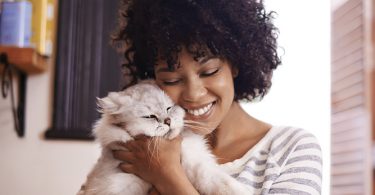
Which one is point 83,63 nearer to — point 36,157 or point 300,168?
point 36,157

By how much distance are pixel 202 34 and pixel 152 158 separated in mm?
311

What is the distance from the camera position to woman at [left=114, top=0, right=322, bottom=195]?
3.49ft

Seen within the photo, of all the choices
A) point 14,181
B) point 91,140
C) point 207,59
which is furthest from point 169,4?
point 14,181

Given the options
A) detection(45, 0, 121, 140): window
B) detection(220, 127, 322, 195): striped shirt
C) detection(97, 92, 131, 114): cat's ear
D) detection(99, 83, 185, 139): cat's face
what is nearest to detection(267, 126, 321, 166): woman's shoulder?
detection(220, 127, 322, 195): striped shirt

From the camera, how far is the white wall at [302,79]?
6.00ft

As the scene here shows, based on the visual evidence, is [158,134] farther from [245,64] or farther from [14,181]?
[14,181]

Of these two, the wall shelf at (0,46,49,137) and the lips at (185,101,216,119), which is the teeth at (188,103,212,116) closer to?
the lips at (185,101,216,119)

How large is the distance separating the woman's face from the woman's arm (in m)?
0.09

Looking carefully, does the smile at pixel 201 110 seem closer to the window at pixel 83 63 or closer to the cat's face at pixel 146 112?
the cat's face at pixel 146 112

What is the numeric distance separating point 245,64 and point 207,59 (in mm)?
160

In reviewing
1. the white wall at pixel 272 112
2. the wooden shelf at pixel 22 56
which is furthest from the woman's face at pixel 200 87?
the wooden shelf at pixel 22 56

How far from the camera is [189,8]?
1.15 m

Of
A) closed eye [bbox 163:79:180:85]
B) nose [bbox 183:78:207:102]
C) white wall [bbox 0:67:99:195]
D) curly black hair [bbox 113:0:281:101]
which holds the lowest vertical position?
white wall [bbox 0:67:99:195]

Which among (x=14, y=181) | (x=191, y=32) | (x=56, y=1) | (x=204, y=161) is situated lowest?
(x=14, y=181)
